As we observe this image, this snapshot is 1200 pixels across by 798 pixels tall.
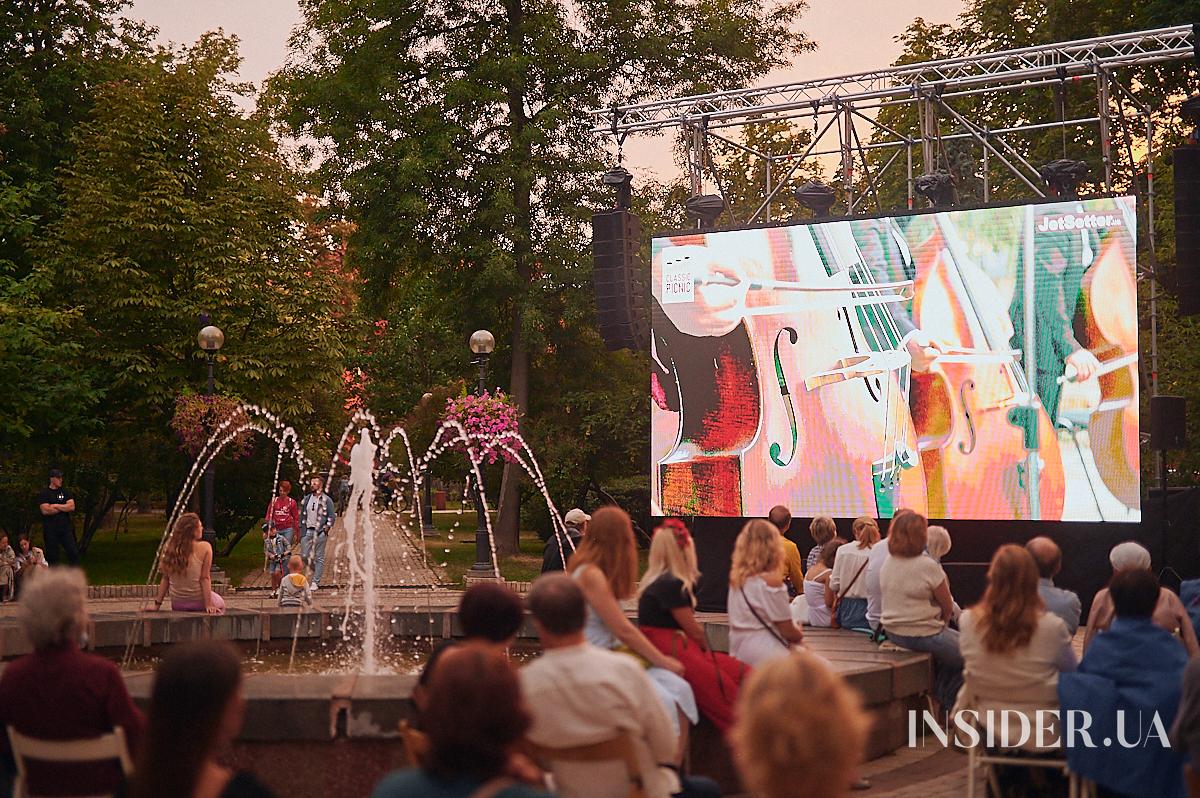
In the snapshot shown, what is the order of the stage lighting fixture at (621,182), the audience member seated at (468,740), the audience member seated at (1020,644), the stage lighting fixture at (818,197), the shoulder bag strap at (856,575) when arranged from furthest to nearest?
1. the stage lighting fixture at (621,182)
2. the stage lighting fixture at (818,197)
3. the shoulder bag strap at (856,575)
4. the audience member seated at (1020,644)
5. the audience member seated at (468,740)

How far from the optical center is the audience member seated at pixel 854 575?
1138 cm

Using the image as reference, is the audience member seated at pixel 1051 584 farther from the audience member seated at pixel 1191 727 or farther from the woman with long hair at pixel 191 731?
the woman with long hair at pixel 191 731

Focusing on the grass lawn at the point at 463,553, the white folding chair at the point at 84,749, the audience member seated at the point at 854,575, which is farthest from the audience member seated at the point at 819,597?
the grass lawn at the point at 463,553

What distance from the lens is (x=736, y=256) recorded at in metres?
20.3

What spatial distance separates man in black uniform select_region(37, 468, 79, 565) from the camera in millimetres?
19609

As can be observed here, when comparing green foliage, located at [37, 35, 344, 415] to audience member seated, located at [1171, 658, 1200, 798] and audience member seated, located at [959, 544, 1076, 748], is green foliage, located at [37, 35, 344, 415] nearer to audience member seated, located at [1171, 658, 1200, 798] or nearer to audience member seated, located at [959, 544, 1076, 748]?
audience member seated, located at [959, 544, 1076, 748]

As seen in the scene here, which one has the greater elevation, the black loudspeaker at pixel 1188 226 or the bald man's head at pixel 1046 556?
the black loudspeaker at pixel 1188 226

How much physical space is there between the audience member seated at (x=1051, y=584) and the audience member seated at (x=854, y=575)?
3.25 meters

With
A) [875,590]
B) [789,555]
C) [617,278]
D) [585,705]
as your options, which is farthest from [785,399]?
[585,705]

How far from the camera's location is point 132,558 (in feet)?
97.2

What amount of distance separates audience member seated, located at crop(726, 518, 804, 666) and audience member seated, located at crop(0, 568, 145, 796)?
3.74 m

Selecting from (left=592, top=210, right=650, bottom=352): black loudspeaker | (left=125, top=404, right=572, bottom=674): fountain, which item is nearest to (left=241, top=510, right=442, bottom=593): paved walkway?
(left=125, top=404, right=572, bottom=674): fountain

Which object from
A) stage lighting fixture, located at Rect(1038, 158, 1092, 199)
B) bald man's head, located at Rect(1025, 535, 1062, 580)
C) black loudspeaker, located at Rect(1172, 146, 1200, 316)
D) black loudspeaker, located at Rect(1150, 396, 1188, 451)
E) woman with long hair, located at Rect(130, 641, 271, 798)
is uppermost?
stage lighting fixture, located at Rect(1038, 158, 1092, 199)

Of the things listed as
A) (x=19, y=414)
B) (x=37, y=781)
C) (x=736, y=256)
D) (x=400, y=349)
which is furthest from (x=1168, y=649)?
(x=400, y=349)
